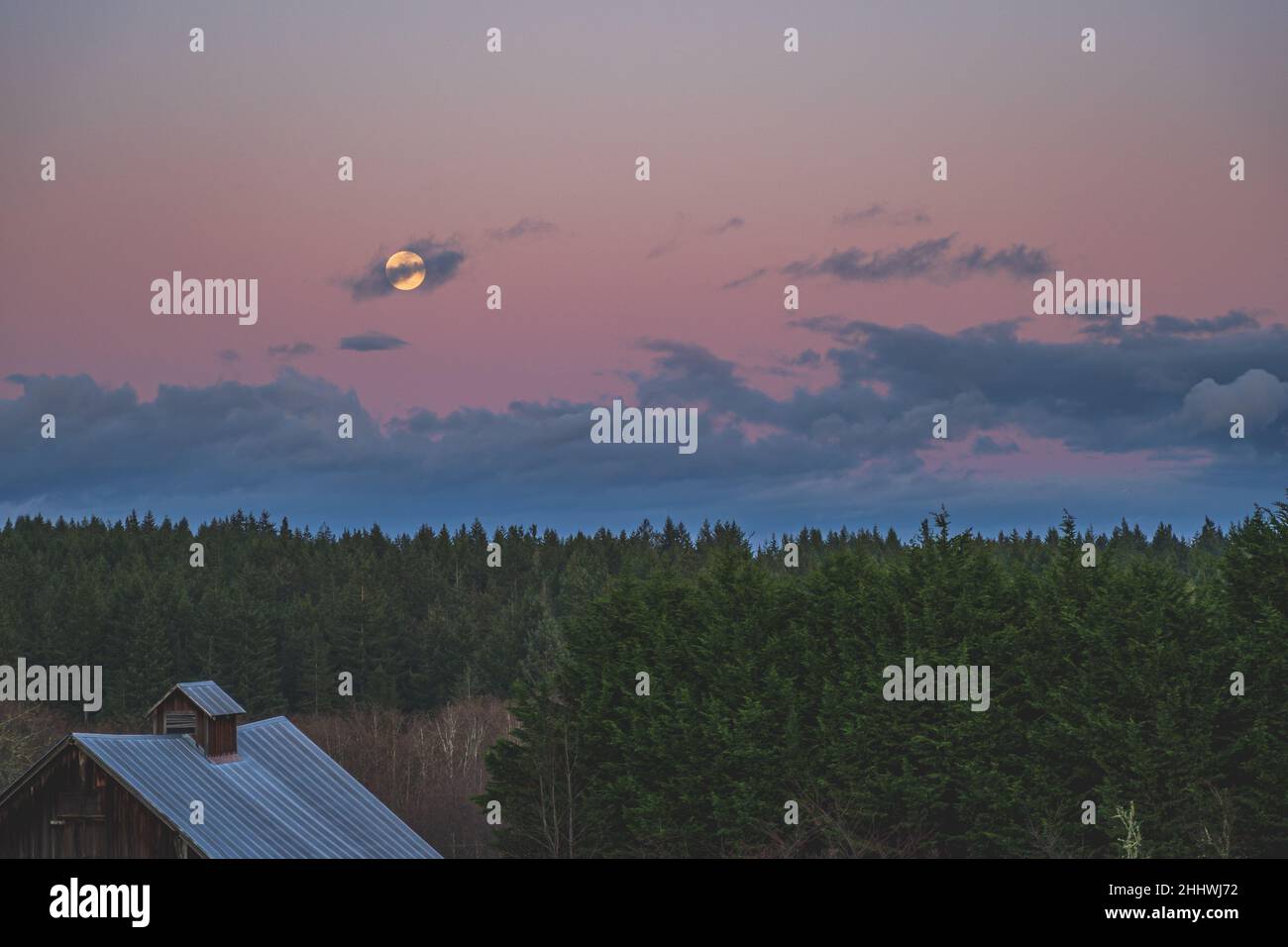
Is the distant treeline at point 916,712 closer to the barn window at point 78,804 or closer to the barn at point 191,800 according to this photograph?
the barn at point 191,800

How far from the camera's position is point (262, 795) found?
64875 mm

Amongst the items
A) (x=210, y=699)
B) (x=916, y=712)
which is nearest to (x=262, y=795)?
(x=210, y=699)

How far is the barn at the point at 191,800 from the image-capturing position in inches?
2255

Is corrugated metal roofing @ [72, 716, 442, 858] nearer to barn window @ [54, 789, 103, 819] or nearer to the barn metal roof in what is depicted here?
barn window @ [54, 789, 103, 819]

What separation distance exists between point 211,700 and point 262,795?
554 centimetres

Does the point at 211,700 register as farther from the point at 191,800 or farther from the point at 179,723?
the point at 191,800

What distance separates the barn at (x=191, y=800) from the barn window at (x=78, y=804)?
0.13 ft

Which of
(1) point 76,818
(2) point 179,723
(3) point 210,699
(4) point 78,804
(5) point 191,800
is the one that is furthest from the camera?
(2) point 179,723

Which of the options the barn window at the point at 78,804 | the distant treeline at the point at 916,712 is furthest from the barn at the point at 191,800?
the distant treeline at the point at 916,712

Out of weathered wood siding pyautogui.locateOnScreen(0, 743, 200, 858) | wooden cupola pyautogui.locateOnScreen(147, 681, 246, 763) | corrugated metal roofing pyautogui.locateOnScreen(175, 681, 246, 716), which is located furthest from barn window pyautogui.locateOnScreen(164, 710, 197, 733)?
weathered wood siding pyautogui.locateOnScreen(0, 743, 200, 858)

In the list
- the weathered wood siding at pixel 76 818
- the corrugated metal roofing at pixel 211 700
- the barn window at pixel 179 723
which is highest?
the corrugated metal roofing at pixel 211 700
